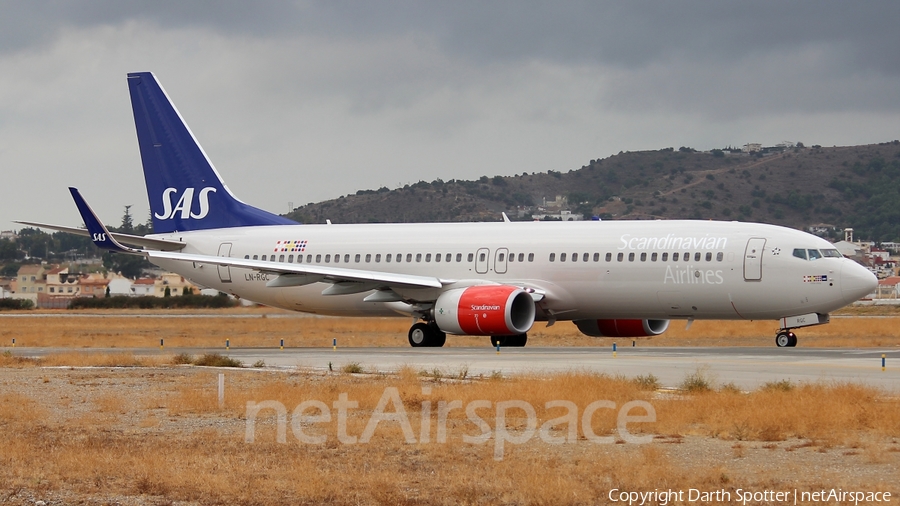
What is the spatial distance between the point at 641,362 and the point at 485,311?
261 inches

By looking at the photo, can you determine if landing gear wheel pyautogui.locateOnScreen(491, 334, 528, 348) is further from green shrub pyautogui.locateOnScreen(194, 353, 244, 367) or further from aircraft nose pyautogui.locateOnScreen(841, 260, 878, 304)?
green shrub pyautogui.locateOnScreen(194, 353, 244, 367)

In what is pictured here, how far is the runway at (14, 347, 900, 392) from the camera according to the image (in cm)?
2141

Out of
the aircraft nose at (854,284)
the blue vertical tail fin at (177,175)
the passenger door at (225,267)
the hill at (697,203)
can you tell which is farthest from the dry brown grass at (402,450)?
the hill at (697,203)

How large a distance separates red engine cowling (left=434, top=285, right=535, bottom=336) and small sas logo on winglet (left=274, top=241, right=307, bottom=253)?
22.8ft

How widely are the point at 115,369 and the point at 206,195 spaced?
15.5 metres

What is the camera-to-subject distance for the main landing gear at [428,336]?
34562 mm

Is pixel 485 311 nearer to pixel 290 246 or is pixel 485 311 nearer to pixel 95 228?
pixel 290 246

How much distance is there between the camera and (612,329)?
35531mm

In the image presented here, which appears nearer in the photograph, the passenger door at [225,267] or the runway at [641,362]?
the runway at [641,362]

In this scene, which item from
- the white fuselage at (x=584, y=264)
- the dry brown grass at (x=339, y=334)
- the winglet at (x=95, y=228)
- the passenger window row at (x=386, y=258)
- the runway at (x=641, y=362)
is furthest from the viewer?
the dry brown grass at (x=339, y=334)

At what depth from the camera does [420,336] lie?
3466 cm

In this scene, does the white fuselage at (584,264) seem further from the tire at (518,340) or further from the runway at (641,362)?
→ the runway at (641,362)

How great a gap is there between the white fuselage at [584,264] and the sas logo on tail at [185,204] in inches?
43.6

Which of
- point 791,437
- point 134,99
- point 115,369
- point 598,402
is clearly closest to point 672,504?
point 791,437
